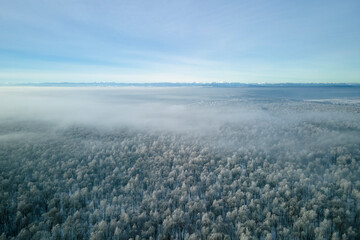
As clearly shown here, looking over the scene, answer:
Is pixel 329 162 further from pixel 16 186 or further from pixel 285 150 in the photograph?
pixel 16 186

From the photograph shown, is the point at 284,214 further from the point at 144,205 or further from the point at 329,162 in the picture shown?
the point at 329,162

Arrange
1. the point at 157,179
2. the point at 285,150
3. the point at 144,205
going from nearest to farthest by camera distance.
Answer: the point at 144,205, the point at 157,179, the point at 285,150

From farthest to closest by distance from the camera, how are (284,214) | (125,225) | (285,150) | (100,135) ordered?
(100,135), (285,150), (284,214), (125,225)

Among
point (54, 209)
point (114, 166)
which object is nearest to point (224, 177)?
point (114, 166)

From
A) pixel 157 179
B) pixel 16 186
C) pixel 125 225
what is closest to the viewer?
pixel 125 225

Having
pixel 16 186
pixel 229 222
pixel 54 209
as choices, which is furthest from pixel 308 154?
pixel 16 186

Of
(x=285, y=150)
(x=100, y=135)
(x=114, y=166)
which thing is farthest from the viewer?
(x=100, y=135)

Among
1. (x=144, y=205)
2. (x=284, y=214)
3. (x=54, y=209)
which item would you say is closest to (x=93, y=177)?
(x=54, y=209)

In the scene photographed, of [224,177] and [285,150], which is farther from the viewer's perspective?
[285,150]

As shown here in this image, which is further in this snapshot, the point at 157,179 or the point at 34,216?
the point at 157,179
